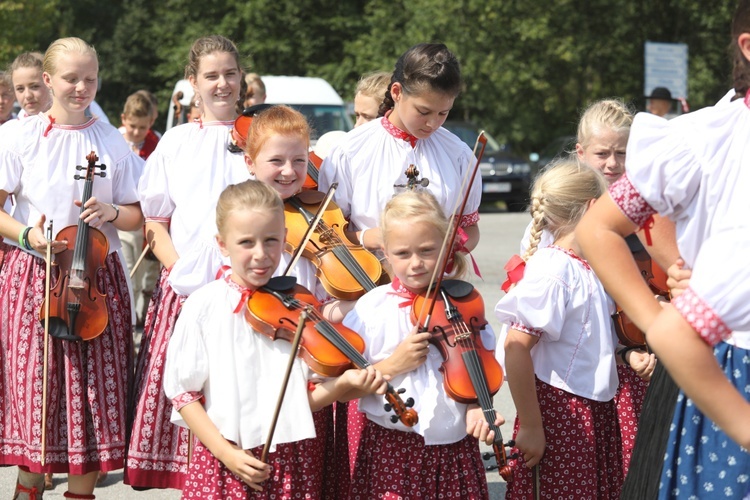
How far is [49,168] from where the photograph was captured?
4.52 metres

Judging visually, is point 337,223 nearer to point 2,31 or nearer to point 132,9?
point 2,31

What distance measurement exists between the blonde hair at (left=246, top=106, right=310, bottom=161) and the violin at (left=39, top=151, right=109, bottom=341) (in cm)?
78

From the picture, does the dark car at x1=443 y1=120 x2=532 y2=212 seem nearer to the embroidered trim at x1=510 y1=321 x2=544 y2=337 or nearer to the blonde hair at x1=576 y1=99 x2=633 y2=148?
the blonde hair at x1=576 y1=99 x2=633 y2=148

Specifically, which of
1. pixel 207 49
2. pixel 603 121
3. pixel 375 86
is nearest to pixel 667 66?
pixel 375 86

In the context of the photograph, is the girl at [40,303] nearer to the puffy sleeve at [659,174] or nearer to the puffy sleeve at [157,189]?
the puffy sleeve at [157,189]

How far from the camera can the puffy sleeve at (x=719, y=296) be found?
2.08 metres

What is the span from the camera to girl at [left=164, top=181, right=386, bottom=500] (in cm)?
322

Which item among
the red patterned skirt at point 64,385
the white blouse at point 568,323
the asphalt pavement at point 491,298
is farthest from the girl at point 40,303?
the white blouse at point 568,323

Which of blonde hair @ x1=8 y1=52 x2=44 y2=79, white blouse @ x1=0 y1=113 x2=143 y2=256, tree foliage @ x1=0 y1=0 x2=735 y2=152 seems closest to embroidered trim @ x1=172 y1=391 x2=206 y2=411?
white blouse @ x1=0 y1=113 x2=143 y2=256

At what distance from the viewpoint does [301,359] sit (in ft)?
10.7

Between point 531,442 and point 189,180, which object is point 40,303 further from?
point 531,442

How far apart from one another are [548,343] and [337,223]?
0.86 m

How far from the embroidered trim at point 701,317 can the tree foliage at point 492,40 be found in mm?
23291

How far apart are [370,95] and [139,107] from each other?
385 centimetres
